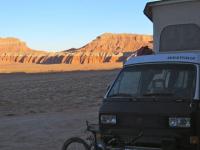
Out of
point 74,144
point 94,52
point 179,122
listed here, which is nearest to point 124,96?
point 179,122

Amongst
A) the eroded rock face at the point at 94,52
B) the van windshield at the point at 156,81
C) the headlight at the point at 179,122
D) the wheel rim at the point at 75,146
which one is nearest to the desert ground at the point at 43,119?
the wheel rim at the point at 75,146

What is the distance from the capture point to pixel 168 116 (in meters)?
8.21

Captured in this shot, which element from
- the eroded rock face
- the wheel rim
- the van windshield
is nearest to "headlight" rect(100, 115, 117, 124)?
the van windshield

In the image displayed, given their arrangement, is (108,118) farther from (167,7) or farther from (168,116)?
(167,7)

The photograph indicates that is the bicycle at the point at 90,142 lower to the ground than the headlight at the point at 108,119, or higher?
lower

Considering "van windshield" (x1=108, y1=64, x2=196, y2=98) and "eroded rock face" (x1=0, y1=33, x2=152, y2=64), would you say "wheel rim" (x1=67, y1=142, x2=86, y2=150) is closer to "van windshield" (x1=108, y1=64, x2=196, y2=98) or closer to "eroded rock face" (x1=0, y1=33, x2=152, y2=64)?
"van windshield" (x1=108, y1=64, x2=196, y2=98)

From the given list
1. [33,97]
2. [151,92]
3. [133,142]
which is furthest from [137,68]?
[33,97]

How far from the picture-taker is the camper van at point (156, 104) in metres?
8.15

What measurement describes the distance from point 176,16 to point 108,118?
8.35 feet

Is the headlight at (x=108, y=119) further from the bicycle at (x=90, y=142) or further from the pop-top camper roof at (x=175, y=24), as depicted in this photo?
the pop-top camper roof at (x=175, y=24)

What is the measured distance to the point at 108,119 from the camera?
8.75 m

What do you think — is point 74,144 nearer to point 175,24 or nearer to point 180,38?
point 180,38

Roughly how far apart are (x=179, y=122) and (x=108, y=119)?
3.73 feet

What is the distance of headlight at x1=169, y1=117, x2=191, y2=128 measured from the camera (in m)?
8.09
